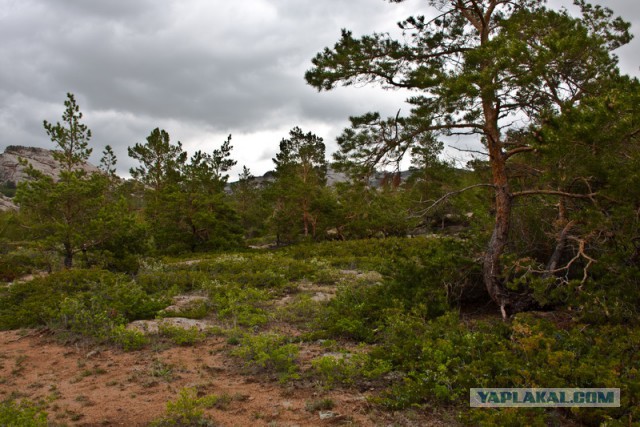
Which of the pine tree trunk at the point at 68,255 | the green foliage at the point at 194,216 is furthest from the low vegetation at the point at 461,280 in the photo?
the green foliage at the point at 194,216

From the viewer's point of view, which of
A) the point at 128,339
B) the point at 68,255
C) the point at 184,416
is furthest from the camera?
the point at 68,255

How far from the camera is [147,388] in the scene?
5.77 metres

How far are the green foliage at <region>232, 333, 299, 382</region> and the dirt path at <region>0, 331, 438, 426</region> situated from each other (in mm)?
213

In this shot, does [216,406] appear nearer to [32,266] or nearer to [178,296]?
[178,296]

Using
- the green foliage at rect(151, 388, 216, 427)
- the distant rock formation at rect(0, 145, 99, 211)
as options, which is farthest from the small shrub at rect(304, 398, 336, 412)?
the distant rock formation at rect(0, 145, 99, 211)

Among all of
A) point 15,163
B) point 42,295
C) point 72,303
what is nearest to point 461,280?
point 72,303

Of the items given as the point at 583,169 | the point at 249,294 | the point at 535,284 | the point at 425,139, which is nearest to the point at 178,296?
the point at 249,294

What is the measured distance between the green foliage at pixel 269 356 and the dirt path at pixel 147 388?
21cm

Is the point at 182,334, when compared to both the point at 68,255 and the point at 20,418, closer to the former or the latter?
the point at 20,418

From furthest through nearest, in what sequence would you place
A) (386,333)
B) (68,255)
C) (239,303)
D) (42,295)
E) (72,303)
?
(68,255) < (42,295) < (239,303) < (72,303) < (386,333)

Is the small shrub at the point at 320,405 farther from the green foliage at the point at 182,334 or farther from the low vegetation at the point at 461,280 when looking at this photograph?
the green foliage at the point at 182,334

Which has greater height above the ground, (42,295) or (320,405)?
(42,295)

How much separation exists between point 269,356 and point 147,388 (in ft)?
5.68

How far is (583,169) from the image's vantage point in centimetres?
704
